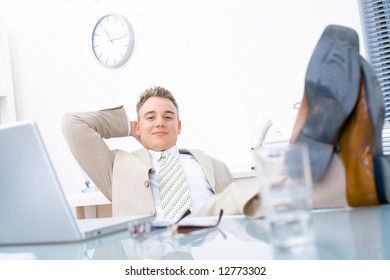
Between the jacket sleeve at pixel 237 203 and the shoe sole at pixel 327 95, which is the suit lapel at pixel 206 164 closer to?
the jacket sleeve at pixel 237 203

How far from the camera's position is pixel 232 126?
10.7 feet

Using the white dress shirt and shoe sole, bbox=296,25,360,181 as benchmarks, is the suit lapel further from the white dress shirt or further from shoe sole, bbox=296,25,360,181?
shoe sole, bbox=296,25,360,181

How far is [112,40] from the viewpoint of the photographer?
369cm

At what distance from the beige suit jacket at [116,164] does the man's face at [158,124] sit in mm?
81

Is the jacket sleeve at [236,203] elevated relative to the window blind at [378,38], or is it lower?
lower

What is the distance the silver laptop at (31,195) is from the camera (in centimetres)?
85

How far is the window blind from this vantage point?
287cm

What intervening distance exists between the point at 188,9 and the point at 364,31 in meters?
1.27

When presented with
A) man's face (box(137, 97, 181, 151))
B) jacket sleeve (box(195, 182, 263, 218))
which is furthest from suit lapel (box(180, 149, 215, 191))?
jacket sleeve (box(195, 182, 263, 218))

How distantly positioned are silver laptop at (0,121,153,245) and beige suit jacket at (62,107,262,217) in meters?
0.83

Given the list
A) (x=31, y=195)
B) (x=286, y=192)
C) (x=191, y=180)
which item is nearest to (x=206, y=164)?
(x=191, y=180)

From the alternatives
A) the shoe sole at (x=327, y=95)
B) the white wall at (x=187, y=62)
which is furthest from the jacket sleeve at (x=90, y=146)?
the white wall at (x=187, y=62)

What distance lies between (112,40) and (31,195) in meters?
2.95

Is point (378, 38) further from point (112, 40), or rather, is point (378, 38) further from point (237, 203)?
point (237, 203)
